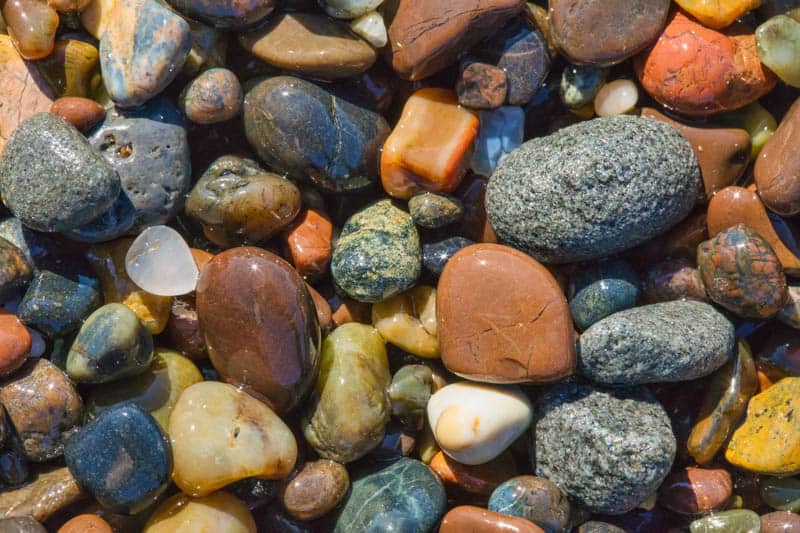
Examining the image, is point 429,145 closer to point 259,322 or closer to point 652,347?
point 259,322

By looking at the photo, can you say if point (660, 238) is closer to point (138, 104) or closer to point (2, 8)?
point (138, 104)

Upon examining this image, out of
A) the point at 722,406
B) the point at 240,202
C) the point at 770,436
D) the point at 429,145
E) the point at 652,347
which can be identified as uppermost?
the point at 429,145

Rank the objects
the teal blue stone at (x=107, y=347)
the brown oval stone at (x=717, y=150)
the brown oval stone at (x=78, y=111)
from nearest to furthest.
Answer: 1. the teal blue stone at (x=107, y=347)
2. the brown oval stone at (x=78, y=111)
3. the brown oval stone at (x=717, y=150)

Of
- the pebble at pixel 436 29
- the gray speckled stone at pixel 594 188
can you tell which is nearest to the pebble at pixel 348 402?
the gray speckled stone at pixel 594 188

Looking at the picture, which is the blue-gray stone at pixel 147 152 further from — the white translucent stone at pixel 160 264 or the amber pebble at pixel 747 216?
the amber pebble at pixel 747 216

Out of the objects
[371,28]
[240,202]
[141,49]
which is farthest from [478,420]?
[141,49]

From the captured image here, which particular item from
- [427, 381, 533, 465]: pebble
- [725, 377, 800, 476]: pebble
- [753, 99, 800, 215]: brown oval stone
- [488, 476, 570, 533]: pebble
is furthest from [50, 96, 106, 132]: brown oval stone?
[725, 377, 800, 476]: pebble
